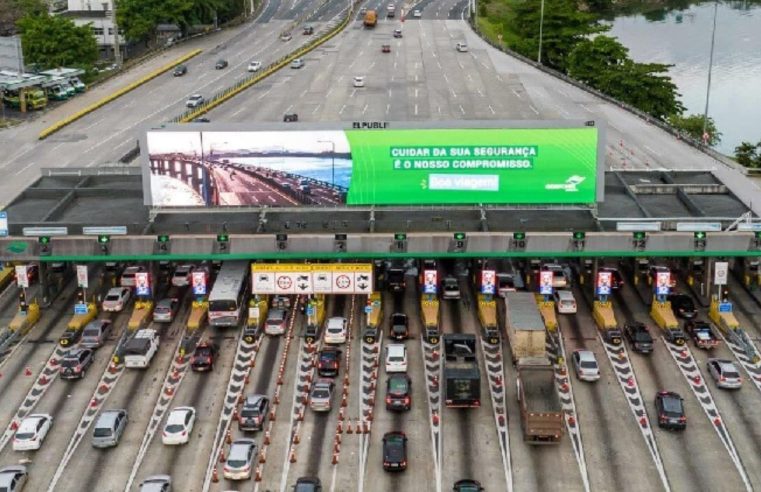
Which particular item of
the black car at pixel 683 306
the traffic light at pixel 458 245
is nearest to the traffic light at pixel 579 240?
the traffic light at pixel 458 245

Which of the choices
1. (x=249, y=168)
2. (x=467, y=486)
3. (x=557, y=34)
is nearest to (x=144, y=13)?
(x=557, y=34)

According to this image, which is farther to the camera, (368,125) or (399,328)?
(368,125)

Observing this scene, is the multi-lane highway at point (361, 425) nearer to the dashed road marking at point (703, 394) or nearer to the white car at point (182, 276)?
the dashed road marking at point (703, 394)

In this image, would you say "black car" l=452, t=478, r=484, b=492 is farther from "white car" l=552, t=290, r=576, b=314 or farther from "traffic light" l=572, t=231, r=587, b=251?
"traffic light" l=572, t=231, r=587, b=251

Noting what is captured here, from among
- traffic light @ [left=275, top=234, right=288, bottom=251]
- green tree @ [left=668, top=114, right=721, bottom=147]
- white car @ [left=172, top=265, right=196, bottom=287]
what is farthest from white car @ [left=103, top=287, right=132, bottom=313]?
green tree @ [left=668, top=114, right=721, bottom=147]

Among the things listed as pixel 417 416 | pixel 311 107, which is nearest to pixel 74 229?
pixel 417 416

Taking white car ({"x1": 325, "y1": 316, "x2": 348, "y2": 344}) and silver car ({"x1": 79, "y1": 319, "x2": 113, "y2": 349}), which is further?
Answer: white car ({"x1": 325, "y1": 316, "x2": 348, "y2": 344})

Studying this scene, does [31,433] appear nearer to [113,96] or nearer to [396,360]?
[396,360]
